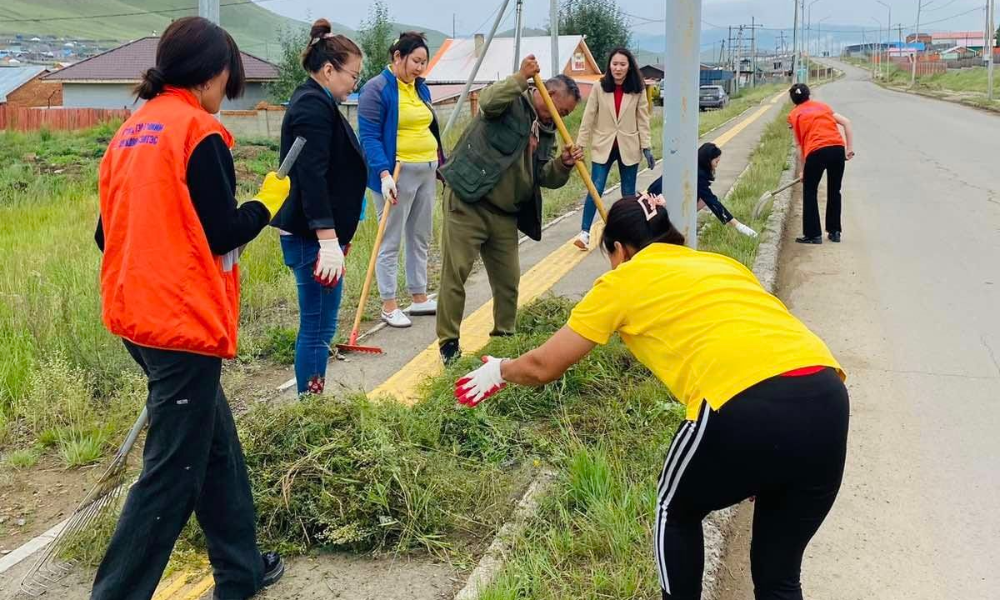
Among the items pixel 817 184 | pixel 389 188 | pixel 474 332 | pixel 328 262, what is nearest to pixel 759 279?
pixel 817 184

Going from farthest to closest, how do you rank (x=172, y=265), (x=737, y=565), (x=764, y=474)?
(x=737, y=565) < (x=172, y=265) < (x=764, y=474)

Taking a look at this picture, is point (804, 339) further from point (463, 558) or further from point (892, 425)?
point (892, 425)

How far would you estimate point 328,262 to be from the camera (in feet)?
12.4

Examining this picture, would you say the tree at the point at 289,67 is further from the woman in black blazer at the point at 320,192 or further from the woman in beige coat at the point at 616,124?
the woman in black blazer at the point at 320,192

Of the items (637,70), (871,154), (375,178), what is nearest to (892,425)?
(375,178)

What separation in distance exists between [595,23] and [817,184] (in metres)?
45.1

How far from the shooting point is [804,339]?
2.42 m

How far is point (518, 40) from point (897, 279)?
29.1 ft

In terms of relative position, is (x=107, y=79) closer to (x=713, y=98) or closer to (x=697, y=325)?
(x=713, y=98)

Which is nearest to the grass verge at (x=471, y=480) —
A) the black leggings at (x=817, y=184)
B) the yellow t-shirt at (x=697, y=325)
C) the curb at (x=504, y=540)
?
the curb at (x=504, y=540)

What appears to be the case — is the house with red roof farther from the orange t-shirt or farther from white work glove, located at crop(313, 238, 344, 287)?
white work glove, located at crop(313, 238, 344, 287)

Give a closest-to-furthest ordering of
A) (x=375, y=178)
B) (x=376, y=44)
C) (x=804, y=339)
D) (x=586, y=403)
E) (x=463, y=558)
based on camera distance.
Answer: (x=804, y=339) → (x=463, y=558) → (x=586, y=403) → (x=375, y=178) → (x=376, y=44)

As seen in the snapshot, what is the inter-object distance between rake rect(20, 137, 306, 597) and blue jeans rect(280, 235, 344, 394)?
3.00 ft

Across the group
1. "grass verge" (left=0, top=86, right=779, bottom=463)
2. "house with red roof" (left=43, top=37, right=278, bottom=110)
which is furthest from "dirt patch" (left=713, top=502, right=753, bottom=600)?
"house with red roof" (left=43, top=37, right=278, bottom=110)
